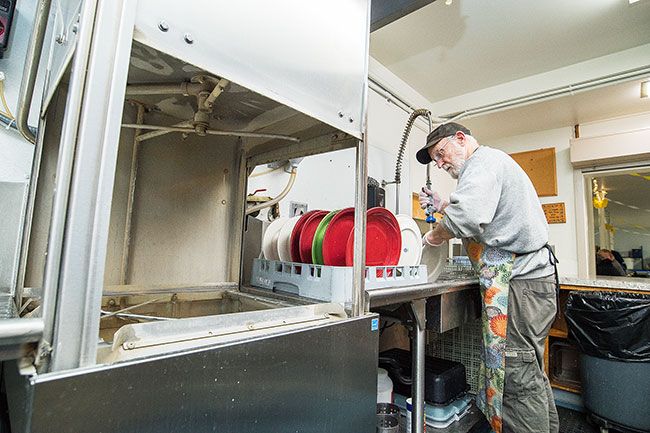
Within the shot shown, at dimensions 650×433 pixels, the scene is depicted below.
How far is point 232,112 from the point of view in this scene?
0.98 m

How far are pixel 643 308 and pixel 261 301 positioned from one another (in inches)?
80.6

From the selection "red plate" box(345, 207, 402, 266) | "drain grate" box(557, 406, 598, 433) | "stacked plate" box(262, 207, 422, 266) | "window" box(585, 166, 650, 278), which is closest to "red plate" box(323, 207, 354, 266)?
"stacked plate" box(262, 207, 422, 266)

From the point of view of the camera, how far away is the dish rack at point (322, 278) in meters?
0.87

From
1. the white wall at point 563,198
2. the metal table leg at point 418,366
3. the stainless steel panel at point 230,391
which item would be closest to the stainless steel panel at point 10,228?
the stainless steel panel at point 230,391

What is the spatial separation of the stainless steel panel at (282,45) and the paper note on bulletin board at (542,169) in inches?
131

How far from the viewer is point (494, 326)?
1388 mm

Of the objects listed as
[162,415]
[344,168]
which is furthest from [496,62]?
[162,415]

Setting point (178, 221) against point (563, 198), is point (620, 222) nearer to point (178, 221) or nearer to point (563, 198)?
point (563, 198)

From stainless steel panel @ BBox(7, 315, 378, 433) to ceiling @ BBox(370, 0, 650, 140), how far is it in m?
2.19

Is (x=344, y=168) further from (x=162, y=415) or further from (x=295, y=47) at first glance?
(x=162, y=415)

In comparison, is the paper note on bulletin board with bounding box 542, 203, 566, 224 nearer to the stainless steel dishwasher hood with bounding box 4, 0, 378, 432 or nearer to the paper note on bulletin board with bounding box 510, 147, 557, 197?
the paper note on bulletin board with bounding box 510, 147, 557, 197

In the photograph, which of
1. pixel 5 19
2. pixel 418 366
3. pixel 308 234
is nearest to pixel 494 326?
pixel 418 366

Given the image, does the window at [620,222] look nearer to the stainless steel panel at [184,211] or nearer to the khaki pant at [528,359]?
the khaki pant at [528,359]

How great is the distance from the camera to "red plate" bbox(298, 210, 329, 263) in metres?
1.20
